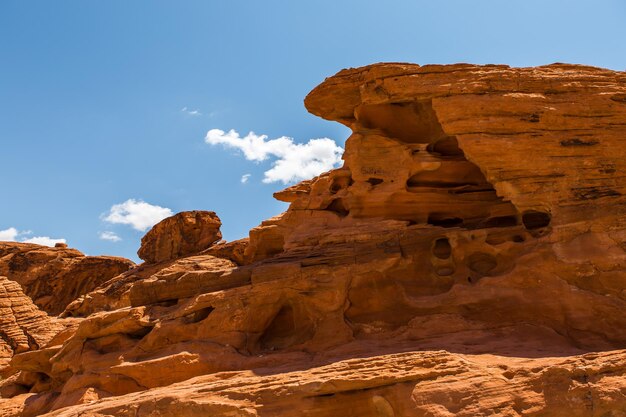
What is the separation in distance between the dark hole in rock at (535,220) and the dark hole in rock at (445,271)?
1.96m

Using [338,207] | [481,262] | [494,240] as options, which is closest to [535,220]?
[494,240]

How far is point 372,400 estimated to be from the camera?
8039 mm

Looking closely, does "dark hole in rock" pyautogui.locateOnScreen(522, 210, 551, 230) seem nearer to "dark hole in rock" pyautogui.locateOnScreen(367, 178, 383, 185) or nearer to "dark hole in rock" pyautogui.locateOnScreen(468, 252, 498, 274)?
"dark hole in rock" pyautogui.locateOnScreen(468, 252, 498, 274)

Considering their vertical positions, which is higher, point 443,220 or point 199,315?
point 443,220

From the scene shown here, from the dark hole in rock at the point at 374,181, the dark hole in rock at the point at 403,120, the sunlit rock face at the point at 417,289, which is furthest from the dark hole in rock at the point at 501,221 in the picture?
the dark hole in rock at the point at 374,181

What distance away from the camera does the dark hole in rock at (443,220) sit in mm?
12742

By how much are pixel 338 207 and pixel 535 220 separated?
15.8 feet

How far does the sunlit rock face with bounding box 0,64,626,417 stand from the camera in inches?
318

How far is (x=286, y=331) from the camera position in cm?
1180

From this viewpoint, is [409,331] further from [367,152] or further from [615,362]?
[367,152]

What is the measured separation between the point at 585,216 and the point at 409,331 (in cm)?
418

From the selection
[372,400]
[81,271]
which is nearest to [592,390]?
[372,400]

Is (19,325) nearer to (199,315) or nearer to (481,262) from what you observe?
(199,315)

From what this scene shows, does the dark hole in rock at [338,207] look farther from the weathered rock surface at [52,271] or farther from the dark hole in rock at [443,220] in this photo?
the weathered rock surface at [52,271]
